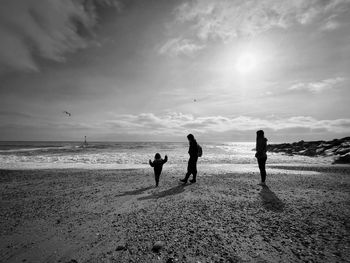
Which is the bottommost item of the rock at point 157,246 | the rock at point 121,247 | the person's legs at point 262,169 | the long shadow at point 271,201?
the rock at point 121,247

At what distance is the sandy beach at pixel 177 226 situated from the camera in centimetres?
357

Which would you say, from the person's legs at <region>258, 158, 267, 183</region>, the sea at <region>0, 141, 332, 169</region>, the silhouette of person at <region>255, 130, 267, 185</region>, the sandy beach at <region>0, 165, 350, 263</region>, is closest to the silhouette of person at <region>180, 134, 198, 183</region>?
the sandy beach at <region>0, 165, 350, 263</region>

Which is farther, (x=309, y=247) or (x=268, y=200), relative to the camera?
(x=268, y=200)

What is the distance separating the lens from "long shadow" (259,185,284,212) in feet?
19.2

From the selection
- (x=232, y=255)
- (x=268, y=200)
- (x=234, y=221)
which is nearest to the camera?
(x=232, y=255)

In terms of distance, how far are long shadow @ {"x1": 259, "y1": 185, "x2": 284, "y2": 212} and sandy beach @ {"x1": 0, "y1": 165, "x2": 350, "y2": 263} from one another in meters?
0.03

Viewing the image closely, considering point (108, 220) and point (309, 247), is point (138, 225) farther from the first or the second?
point (309, 247)

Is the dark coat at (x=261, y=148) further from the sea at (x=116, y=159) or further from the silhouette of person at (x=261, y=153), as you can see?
the sea at (x=116, y=159)

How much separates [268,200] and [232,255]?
3971 millimetres

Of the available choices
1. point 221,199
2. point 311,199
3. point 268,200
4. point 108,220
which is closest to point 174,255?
point 108,220

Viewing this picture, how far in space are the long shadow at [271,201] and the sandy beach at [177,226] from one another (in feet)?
0.10

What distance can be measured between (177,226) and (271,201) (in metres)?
3.92

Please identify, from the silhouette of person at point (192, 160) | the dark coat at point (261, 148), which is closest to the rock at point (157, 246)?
the silhouette of person at point (192, 160)

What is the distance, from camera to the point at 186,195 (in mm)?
7496
